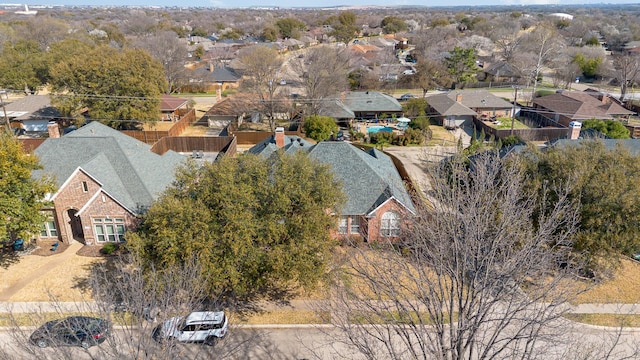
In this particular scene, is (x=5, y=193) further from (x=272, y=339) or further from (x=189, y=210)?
(x=272, y=339)

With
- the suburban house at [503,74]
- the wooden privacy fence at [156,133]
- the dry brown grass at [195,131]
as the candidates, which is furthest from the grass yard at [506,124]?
the wooden privacy fence at [156,133]

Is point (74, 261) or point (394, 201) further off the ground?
point (394, 201)

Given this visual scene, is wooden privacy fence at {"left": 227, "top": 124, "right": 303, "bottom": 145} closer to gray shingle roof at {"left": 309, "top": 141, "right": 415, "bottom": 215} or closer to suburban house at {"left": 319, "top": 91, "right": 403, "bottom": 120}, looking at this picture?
suburban house at {"left": 319, "top": 91, "right": 403, "bottom": 120}

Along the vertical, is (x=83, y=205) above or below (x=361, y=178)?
below

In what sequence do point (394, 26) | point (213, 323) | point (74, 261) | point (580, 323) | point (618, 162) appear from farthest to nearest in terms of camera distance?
point (394, 26) → point (74, 261) → point (618, 162) → point (580, 323) → point (213, 323)

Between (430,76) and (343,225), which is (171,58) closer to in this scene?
(430,76)

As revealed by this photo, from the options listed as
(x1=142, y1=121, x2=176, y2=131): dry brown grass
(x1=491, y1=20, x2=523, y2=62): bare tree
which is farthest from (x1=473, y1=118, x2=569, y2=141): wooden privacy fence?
(x1=491, y1=20, x2=523, y2=62): bare tree

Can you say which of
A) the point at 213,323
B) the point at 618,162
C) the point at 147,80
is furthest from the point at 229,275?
the point at 147,80

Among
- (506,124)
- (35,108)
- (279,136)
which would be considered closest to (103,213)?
(279,136)
